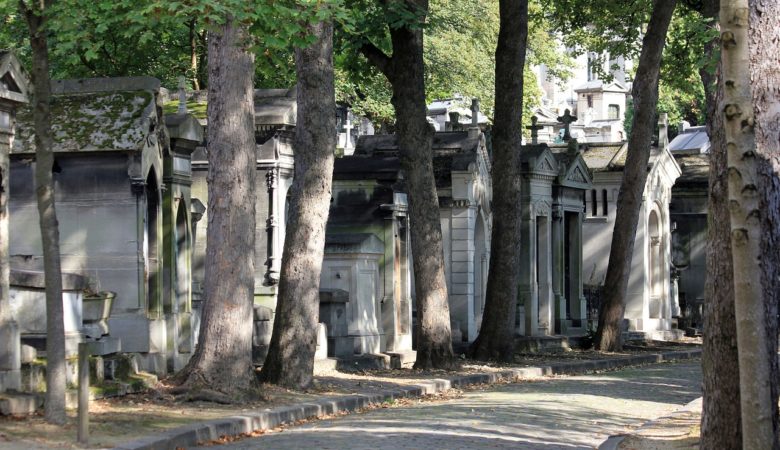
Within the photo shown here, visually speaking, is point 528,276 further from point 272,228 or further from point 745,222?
point 745,222

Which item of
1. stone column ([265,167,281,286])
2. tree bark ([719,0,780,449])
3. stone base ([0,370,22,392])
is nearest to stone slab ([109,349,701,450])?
stone base ([0,370,22,392])

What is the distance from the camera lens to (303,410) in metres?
15.6

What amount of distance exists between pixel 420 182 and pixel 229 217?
6.29 meters

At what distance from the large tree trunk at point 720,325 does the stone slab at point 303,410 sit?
15.2ft

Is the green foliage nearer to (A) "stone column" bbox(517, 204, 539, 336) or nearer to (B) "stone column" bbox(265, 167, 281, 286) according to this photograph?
(A) "stone column" bbox(517, 204, 539, 336)

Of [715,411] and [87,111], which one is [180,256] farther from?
[715,411]

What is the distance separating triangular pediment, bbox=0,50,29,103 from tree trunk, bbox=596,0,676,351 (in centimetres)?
1648

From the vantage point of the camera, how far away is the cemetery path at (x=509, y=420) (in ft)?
41.9

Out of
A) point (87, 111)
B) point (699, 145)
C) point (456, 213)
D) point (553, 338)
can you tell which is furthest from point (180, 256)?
point (699, 145)

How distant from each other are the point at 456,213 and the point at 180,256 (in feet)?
28.7

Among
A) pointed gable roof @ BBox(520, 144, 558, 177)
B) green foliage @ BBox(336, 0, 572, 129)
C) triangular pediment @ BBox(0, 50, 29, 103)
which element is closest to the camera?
triangular pediment @ BBox(0, 50, 29, 103)

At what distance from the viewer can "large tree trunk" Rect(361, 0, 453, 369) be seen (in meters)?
21.9

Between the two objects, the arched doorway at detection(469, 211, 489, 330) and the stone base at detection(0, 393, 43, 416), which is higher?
the arched doorway at detection(469, 211, 489, 330)

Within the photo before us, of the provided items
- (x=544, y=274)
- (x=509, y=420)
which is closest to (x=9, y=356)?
(x=509, y=420)
